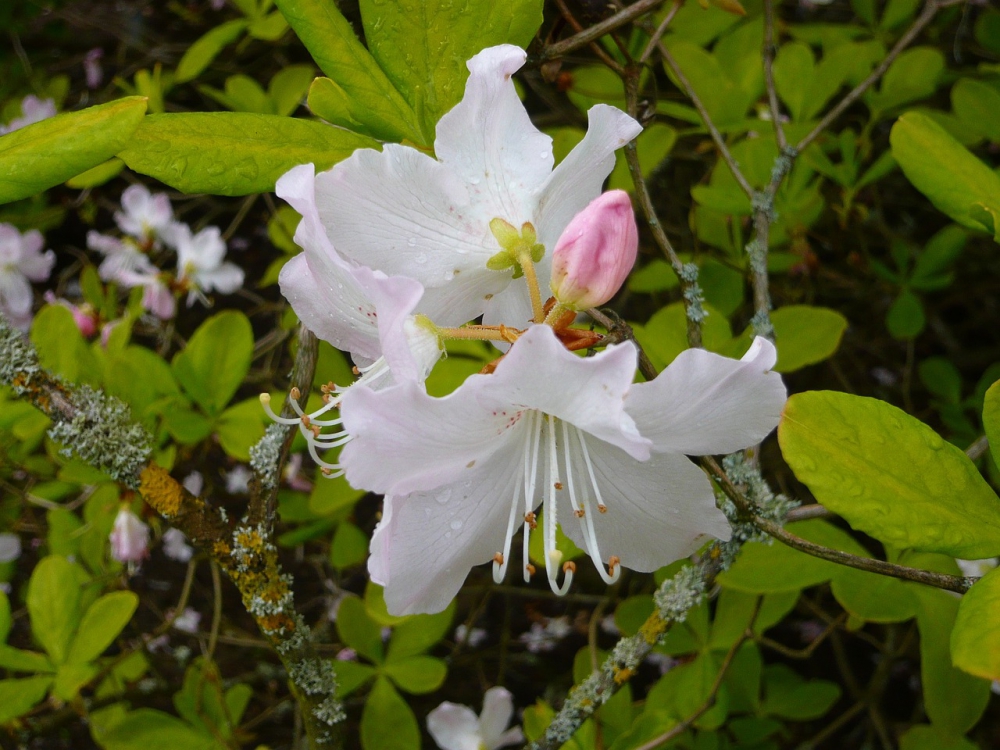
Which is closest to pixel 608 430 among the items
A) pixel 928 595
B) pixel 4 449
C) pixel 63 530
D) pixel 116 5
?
pixel 928 595

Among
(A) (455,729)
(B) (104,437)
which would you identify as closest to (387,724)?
(A) (455,729)

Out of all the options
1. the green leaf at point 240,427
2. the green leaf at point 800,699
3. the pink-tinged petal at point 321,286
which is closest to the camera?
the pink-tinged petal at point 321,286

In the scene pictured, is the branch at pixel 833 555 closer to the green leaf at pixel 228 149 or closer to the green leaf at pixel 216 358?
the green leaf at pixel 228 149

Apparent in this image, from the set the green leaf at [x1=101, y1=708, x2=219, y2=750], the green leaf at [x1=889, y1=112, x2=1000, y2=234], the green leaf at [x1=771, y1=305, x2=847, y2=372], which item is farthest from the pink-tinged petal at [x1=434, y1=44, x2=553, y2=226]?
the green leaf at [x1=101, y1=708, x2=219, y2=750]

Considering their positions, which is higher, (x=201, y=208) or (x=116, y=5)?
(x=116, y=5)

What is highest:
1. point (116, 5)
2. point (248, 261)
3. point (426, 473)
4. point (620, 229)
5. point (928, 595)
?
point (620, 229)

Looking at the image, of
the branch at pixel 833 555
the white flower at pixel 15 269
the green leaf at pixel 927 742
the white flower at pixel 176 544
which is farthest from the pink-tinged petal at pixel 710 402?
the white flower at pixel 15 269

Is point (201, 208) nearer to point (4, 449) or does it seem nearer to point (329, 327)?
point (4, 449)

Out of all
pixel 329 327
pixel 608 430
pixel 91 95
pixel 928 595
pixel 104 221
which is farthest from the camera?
pixel 104 221
